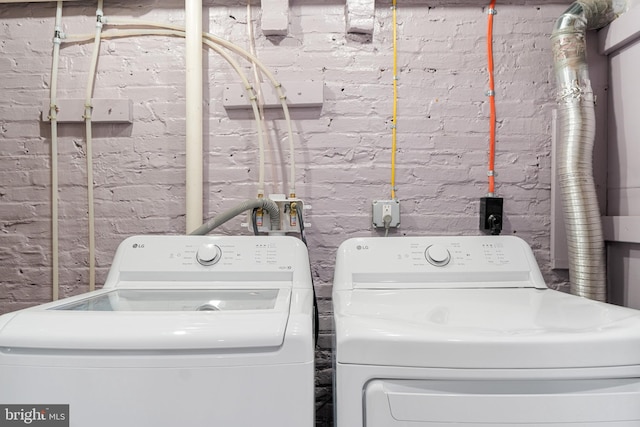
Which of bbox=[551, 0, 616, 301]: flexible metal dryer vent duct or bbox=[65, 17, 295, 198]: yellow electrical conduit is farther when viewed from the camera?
bbox=[65, 17, 295, 198]: yellow electrical conduit

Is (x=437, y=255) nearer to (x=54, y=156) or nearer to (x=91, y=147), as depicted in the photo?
(x=91, y=147)

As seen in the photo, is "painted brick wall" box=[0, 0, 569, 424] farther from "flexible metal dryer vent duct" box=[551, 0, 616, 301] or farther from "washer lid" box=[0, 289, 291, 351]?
"washer lid" box=[0, 289, 291, 351]

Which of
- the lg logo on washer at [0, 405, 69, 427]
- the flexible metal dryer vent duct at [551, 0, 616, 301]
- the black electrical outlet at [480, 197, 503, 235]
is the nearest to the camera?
the lg logo on washer at [0, 405, 69, 427]

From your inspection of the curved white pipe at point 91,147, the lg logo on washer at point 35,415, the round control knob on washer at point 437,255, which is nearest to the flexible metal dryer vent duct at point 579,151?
the round control knob on washer at point 437,255

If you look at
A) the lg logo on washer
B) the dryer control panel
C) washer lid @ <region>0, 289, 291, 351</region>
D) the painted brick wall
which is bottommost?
the lg logo on washer

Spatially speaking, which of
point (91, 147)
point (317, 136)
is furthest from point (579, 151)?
point (91, 147)

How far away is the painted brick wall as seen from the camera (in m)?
1.59

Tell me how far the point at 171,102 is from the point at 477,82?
1.20 metres

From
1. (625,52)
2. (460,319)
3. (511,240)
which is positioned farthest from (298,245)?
(625,52)

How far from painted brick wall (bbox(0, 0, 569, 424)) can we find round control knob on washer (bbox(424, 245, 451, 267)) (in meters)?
0.31

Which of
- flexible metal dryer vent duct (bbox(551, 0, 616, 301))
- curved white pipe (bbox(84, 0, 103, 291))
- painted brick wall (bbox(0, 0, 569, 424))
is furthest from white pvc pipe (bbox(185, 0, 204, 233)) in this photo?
flexible metal dryer vent duct (bbox(551, 0, 616, 301))

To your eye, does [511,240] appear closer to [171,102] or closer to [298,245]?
[298,245]

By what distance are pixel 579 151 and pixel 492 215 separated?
0.35m

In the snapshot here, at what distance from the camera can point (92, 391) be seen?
721mm
